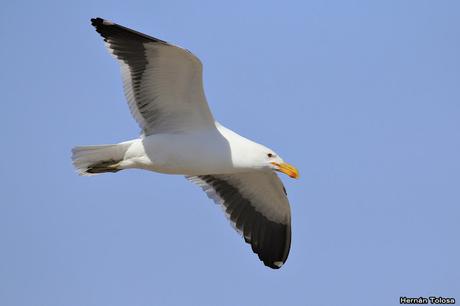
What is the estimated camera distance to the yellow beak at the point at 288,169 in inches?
400

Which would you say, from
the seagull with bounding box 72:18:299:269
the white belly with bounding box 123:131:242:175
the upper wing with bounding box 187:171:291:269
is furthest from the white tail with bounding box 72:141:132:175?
the upper wing with bounding box 187:171:291:269

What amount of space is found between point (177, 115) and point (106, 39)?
122 centimetres

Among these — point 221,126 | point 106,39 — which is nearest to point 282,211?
point 221,126

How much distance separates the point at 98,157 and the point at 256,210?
8.55ft

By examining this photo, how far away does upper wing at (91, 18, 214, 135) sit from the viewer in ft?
32.1

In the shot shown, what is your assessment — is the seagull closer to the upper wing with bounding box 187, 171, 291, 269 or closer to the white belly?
the white belly

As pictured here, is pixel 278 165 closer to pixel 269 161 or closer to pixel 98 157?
pixel 269 161

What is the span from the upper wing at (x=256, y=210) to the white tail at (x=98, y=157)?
1.80m

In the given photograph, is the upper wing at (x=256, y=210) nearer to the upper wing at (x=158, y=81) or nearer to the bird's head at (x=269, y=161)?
the bird's head at (x=269, y=161)

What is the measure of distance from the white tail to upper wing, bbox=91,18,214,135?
18.0 inches

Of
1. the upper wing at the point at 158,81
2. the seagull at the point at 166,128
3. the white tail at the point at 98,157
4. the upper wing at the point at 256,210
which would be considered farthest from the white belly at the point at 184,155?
the upper wing at the point at 256,210

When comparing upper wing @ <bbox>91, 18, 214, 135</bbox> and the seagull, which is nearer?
upper wing @ <bbox>91, 18, 214, 135</bbox>

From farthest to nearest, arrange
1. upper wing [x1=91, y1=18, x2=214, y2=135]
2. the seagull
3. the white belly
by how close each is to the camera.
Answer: the white belly, the seagull, upper wing [x1=91, y1=18, x2=214, y2=135]

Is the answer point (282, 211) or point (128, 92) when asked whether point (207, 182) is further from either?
point (128, 92)
